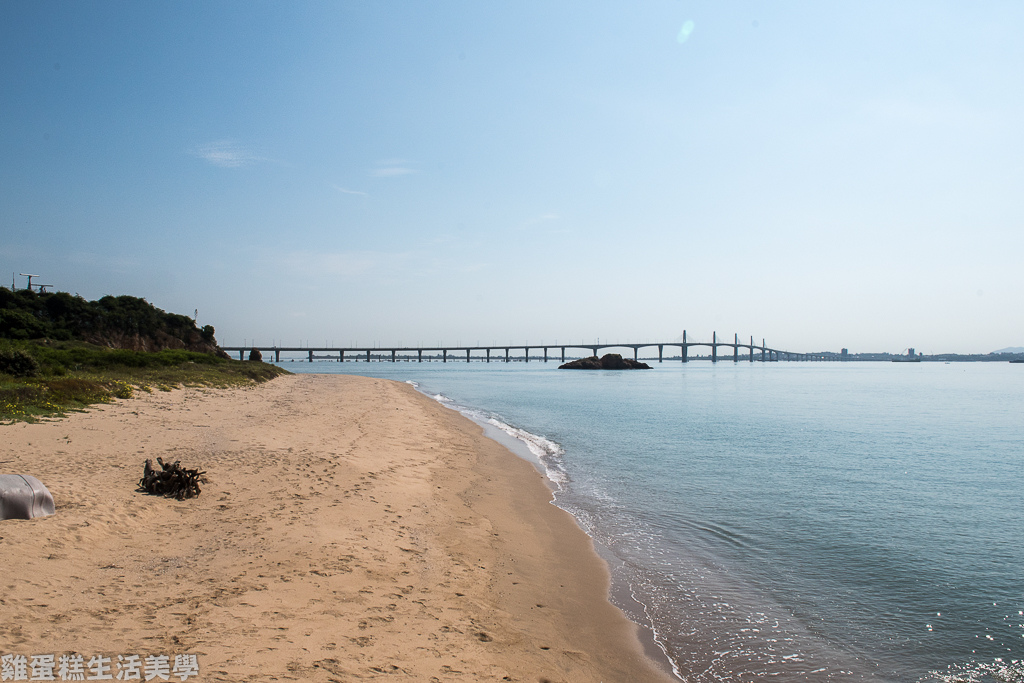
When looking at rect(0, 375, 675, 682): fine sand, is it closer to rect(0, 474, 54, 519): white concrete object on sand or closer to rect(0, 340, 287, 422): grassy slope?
rect(0, 474, 54, 519): white concrete object on sand

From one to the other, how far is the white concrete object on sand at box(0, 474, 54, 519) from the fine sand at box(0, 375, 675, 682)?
0.20 m

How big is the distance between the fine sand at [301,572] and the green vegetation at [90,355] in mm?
5714

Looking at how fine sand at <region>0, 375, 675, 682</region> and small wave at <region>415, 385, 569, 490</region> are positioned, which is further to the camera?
small wave at <region>415, 385, 569, 490</region>

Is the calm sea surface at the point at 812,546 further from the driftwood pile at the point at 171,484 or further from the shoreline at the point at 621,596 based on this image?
the driftwood pile at the point at 171,484

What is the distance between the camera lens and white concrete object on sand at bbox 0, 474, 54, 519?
7102 millimetres

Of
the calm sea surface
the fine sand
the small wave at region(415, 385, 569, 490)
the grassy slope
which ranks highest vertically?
the grassy slope

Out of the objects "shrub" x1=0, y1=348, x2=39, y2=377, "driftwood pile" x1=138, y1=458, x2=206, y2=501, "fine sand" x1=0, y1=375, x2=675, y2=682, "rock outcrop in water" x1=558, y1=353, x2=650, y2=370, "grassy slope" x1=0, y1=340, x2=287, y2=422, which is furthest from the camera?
"rock outcrop in water" x1=558, y1=353, x2=650, y2=370

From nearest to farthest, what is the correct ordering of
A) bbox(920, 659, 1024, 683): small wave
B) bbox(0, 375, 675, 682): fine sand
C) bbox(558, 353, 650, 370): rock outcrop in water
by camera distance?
1. bbox(0, 375, 675, 682): fine sand
2. bbox(920, 659, 1024, 683): small wave
3. bbox(558, 353, 650, 370): rock outcrop in water

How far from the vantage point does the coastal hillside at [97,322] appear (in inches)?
1672

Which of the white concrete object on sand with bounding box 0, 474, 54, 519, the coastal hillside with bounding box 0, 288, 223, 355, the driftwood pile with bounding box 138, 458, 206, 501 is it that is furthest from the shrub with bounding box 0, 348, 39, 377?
the coastal hillside with bounding box 0, 288, 223, 355

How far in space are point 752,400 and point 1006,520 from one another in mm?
33592

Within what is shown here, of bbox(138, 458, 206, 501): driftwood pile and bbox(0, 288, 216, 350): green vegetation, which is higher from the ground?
bbox(0, 288, 216, 350): green vegetation

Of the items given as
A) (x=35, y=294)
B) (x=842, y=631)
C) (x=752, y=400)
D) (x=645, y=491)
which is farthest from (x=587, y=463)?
(x=35, y=294)

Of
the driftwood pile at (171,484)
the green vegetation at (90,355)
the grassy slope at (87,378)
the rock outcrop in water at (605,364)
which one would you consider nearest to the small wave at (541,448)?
the driftwood pile at (171,484)
